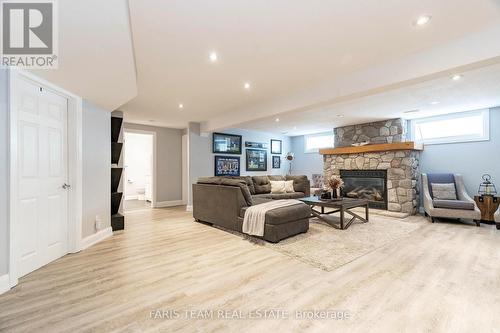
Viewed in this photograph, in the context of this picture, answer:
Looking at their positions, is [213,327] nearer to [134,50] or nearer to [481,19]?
[134,50]

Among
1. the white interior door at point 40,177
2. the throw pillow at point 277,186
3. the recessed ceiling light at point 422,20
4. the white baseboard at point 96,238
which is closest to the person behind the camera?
the recessed ceiling light at point 422,20

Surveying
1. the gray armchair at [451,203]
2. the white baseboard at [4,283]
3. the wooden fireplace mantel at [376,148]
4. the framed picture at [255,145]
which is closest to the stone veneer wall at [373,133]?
the wooden fireplace mantel at [376,148]

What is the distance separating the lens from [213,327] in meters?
Answer: 1.59

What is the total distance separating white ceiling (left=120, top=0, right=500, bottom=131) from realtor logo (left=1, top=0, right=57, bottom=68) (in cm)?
59

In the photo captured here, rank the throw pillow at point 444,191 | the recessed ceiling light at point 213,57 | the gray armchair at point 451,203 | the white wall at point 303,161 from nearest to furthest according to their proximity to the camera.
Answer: the recessed ceiling light at point 213,57
the gray armchair at point 451,203
the throw pillow at point 444,191
the white wall at point 303,161

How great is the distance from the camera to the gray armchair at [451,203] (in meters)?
4.27

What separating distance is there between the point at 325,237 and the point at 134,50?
→ 349cm

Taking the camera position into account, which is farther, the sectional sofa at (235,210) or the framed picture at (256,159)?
the framed picture at (256,159)

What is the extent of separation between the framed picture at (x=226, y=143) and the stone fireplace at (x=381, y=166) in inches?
105

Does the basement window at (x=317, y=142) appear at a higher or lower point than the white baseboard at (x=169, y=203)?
higher

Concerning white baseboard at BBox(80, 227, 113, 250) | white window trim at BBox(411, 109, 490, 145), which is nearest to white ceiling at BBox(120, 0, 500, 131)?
white baseboard at BBox(80, 227, 113, 250)

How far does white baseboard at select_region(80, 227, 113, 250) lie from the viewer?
3.22m

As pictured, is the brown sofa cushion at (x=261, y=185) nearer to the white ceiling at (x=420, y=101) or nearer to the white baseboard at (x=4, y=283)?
the white ceiling at (x=420, y=101)

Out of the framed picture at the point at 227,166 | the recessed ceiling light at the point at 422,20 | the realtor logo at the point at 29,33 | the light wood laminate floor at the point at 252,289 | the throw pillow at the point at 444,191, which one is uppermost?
the recessed ceiling light at the point at 422,20
